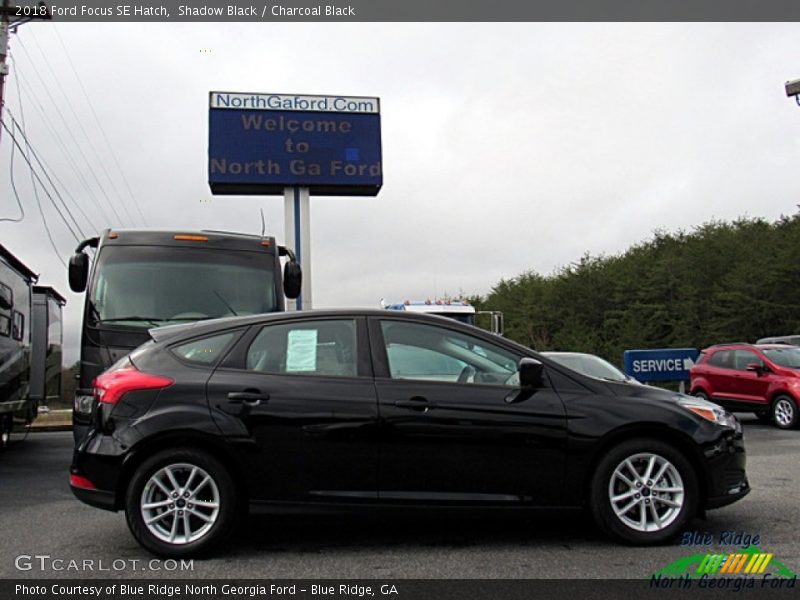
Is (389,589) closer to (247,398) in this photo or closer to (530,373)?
(247,398)

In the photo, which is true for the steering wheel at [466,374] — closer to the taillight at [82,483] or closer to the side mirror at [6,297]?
the taillight at [82,483]

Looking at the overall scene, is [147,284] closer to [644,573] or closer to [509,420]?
[509,420]

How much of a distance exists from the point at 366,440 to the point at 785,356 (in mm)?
11665

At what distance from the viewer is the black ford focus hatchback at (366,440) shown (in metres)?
4.78

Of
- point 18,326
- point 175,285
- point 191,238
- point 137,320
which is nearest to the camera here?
point 137,320

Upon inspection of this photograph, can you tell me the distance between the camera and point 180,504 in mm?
4746

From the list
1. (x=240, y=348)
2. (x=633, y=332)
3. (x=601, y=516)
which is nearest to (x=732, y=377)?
(x=601, y=516)

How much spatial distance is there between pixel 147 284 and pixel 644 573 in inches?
227

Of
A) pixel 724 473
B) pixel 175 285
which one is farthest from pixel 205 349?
pixel 724 473

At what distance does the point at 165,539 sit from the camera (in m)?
4.71

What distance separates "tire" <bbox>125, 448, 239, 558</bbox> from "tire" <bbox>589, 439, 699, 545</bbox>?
7.65 feet

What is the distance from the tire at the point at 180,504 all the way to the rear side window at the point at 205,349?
62 centimetres

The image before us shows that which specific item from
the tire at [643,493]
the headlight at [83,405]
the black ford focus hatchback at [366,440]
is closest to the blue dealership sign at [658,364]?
the black ford focus hatchback at [366,440]

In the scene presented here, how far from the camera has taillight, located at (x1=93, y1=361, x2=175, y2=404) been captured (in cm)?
488
